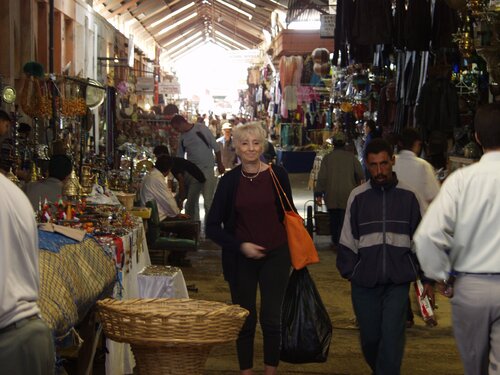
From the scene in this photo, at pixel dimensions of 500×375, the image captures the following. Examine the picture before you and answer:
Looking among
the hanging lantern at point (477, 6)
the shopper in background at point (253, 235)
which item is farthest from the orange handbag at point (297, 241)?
the hanging lantern at point (477, 6)

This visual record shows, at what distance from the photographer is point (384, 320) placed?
538 cm

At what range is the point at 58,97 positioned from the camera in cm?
1097

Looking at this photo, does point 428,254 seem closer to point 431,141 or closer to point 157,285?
point 157,285

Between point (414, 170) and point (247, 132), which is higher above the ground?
point (247, 132)

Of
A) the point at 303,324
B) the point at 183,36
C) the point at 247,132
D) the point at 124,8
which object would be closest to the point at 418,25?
the point at 247,132

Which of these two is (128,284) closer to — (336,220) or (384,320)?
(384,320)

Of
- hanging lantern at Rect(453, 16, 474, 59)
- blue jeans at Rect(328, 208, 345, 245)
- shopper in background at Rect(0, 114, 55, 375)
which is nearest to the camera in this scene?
shopper in background at Rect(0, 114, 55, 375)

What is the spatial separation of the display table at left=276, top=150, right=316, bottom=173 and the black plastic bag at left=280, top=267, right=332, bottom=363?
65.5 ft

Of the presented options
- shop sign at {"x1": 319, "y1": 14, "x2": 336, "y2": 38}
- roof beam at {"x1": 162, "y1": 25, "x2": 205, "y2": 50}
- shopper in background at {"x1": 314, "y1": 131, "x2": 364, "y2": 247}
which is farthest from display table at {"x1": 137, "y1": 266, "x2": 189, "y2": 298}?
roof beam at {"x1": 162, "y1": 25, "x2": 205, "y2": 50}

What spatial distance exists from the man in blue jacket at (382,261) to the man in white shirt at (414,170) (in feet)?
7.34

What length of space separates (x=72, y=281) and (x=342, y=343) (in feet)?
10.6

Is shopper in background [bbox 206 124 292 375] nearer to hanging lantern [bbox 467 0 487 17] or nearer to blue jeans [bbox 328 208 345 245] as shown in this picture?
hanging lantern [bbox 467 0 487 17]

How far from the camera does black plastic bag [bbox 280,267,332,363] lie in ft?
18.7

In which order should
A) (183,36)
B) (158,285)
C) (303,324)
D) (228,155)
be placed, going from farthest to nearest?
1. (183,36)
2. (228,155)
3. (158,285)
4. (303,324)
